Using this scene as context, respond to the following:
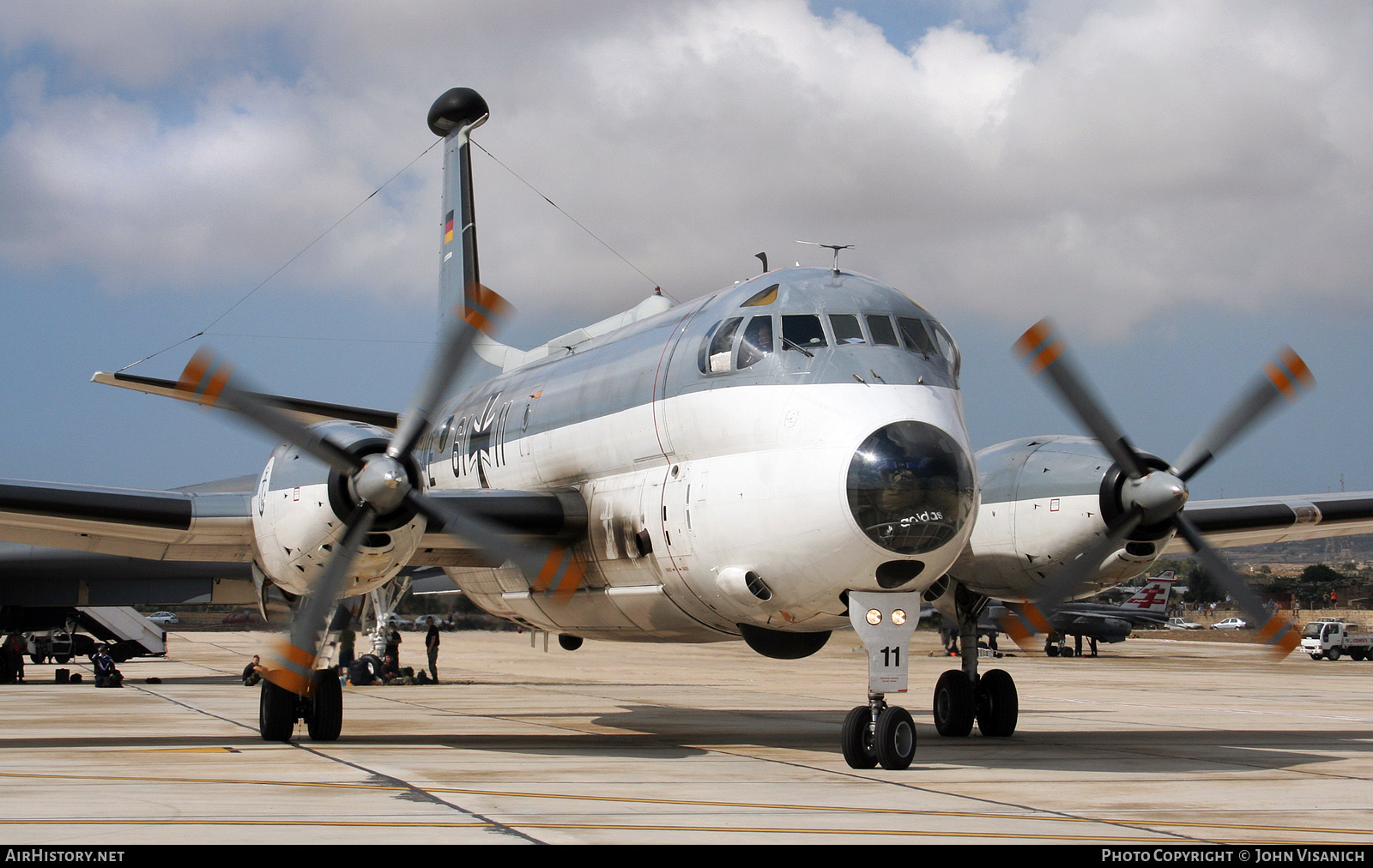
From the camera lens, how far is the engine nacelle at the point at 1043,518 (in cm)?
1388

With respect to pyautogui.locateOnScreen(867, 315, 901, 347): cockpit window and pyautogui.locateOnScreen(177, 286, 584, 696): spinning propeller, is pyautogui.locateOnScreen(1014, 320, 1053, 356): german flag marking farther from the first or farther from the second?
pyautogui.locateOnScreen(177, 286, 584, 696): spinning propeller

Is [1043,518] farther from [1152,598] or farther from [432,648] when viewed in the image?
[1152,598]

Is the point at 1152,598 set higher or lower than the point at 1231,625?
higher

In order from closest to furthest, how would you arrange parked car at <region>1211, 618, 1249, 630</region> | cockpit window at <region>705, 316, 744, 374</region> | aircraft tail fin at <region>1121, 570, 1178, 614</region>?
cockpit window at <region>705, 316, 744, 374</region> < aircraft tail fin at <region>1121, 570, 1178, 614</region> < parked car at <region>1211, 618, 1249, 630</region>

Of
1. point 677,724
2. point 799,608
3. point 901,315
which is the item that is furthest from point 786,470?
point 677,724

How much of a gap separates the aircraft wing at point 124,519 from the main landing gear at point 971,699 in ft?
26.9

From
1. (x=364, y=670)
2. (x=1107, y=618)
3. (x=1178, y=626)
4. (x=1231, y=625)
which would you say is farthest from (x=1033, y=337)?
(x=1231, y=625)

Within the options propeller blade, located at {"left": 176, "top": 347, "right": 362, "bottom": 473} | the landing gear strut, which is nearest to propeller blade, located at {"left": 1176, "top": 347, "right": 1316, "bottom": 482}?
the landing gear strut

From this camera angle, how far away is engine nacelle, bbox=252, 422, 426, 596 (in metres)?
12.4

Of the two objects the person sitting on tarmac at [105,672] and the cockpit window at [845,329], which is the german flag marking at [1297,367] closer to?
the cockpit window at [845,329]

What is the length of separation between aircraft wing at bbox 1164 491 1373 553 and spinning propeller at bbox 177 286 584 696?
8.03 metres

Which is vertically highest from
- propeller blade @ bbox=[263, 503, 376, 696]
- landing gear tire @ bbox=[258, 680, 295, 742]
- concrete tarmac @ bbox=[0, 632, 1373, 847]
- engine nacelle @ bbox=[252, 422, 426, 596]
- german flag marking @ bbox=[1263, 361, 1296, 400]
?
german flag marking @ bbox=[1263, 361, 1296, 400]

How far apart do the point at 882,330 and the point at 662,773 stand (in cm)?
430

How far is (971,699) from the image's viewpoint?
15.4 meters
